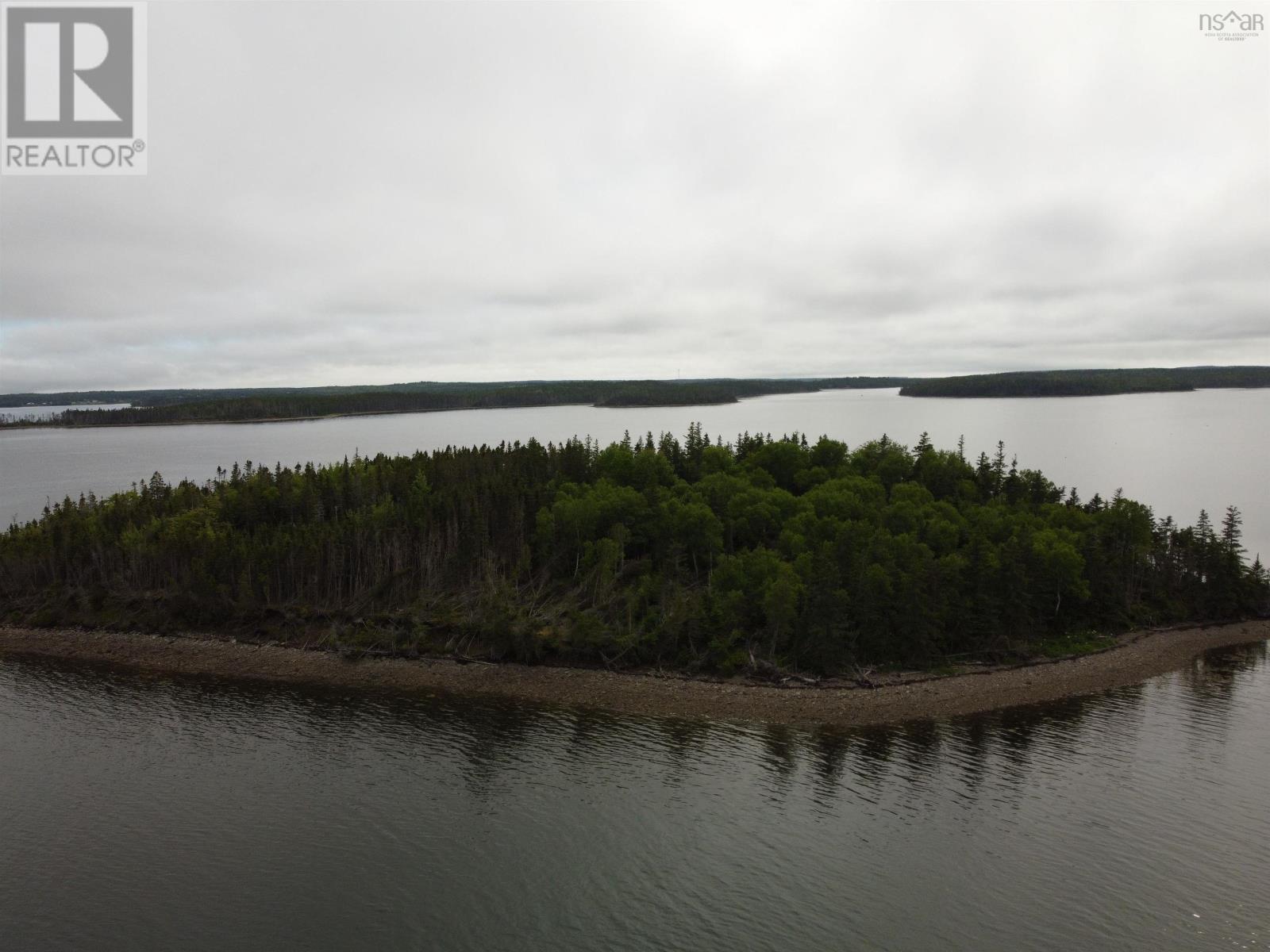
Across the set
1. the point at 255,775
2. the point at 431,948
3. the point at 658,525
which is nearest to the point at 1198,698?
the point at 658,525

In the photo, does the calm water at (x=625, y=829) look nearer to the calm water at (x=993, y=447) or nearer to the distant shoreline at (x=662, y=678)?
the distant shoreline at (x=662, y=678)

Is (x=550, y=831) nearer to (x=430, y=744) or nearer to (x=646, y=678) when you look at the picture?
(x=430, y=744)

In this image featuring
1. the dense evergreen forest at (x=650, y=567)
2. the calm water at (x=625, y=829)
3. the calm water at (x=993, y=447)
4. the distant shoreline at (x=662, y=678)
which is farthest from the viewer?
the calm water at (x=993, y=447)

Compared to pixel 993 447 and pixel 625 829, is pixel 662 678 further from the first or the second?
pixel 993 447

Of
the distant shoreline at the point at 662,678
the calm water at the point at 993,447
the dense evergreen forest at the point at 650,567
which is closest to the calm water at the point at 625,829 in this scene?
the distant shoreline at the point at 662,678

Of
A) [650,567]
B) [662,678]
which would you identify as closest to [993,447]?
[650,567]
